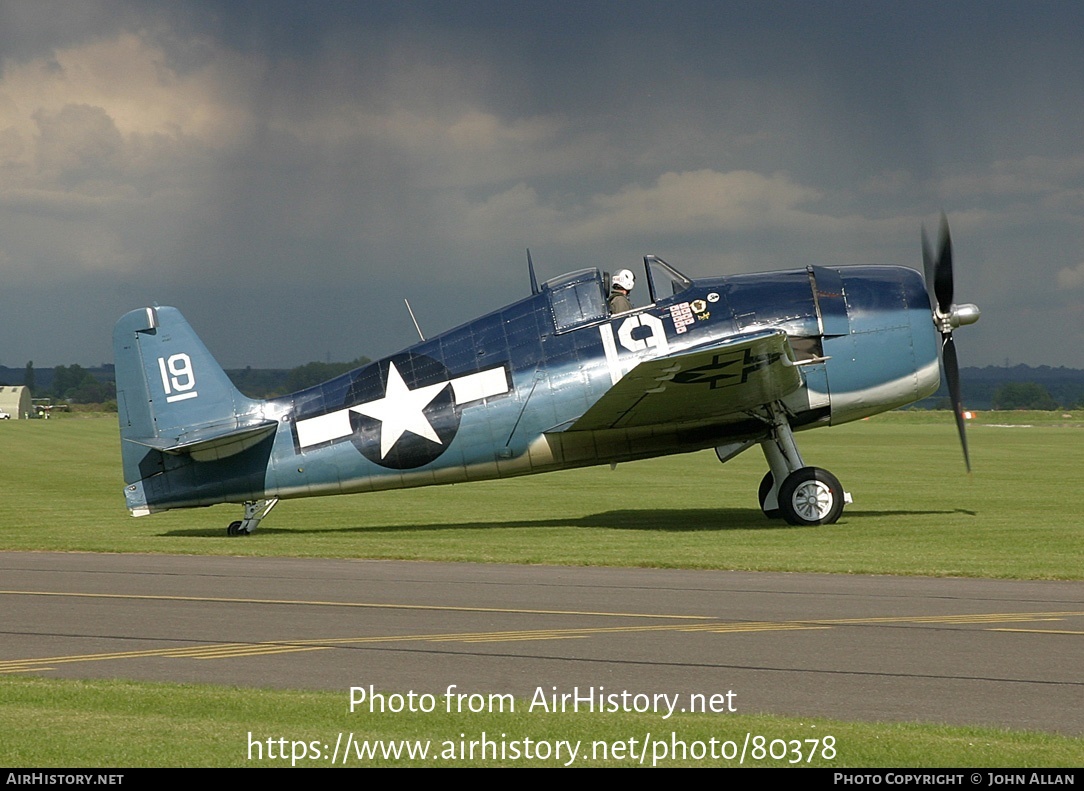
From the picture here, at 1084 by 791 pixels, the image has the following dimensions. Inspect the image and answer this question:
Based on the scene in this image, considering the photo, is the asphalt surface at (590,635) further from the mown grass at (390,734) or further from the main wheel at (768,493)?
the main wheel at (768,493)

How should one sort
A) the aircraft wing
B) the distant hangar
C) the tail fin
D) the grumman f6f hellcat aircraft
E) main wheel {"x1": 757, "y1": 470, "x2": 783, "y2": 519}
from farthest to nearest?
the distant hangar, main wheel {"x1": 757, "y1": 470, "x2": 783, "y2": 519}, the tail fin, the grumman f6f hellcat aircraft, the aircraft wing

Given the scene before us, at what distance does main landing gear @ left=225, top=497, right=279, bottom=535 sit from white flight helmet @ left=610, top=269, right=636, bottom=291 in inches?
235

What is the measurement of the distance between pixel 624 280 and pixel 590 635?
9.10 m

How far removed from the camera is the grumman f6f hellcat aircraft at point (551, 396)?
17.9 m

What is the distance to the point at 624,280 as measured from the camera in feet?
59.2

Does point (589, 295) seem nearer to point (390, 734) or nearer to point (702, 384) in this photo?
point (702, 384)

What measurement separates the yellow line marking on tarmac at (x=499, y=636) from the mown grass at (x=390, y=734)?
62.2 inches

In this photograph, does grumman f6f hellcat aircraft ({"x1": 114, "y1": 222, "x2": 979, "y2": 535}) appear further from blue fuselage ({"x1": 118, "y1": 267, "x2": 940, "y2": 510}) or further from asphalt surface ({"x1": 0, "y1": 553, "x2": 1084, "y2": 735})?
asphalt surface ({"x1": 0, "y1": 553, "x2": 1084, "y2": 735})

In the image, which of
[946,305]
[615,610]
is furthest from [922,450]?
[615,610]

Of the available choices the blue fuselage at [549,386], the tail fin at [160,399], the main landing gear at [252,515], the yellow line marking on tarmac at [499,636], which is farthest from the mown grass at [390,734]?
the tail fin at [160,399]

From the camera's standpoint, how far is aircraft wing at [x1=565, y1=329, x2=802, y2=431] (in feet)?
52.7

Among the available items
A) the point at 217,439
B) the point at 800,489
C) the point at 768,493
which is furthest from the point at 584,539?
the point at 217,439

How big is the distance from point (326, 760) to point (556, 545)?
1100cm

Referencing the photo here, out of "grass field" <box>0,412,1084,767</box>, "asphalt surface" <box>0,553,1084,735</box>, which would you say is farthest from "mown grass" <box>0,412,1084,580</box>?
"asphalt surface" <box>0,553,1084,735</box>
